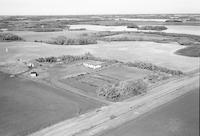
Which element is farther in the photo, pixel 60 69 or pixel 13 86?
pixel 60 69

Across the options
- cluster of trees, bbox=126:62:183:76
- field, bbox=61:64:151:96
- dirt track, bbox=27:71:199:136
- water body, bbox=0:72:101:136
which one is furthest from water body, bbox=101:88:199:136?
cluster of trees, bbox=126:62:183:76

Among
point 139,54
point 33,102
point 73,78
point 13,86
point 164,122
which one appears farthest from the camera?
point 139,54

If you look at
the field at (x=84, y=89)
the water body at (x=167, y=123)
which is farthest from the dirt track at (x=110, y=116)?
the water body at (x=167, y=123)

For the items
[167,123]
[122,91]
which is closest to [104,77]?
[122,91]

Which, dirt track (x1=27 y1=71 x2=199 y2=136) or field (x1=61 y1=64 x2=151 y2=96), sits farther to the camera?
field (x1=61 y1=64 x2=151 y2=96)

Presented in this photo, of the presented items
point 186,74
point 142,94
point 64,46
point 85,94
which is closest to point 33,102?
point 85,94

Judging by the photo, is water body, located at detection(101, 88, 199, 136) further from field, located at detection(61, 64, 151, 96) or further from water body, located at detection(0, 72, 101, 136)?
field, located at detection(61, 64, 151, 96)

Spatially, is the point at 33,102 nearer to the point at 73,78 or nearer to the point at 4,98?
the point at 4,98
